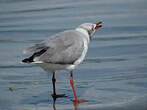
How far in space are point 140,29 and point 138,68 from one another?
3662mm

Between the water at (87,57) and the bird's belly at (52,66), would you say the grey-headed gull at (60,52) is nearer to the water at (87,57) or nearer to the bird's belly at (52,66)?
the bird's belly at (52,66)

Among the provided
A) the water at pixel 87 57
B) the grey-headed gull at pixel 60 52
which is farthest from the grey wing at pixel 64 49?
the water at pixel 87 57

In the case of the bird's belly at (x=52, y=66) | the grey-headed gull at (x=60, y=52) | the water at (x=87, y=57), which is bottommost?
the water at (x=87, y=57)

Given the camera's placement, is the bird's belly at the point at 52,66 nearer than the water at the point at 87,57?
No

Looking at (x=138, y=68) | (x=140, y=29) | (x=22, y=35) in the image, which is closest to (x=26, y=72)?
(x=138, y=68)

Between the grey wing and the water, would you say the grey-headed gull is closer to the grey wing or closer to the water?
the grey wing

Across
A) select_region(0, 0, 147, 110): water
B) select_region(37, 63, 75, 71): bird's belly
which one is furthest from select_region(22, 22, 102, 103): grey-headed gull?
select_region(0, 0, 147, 110): water

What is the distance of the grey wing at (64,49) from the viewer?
28.6 ft

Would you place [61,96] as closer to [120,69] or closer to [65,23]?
[120,69]

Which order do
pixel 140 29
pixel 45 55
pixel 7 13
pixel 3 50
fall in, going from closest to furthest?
pixel 45 55
pixel 3 50
pixel 140 29
pixel 7 13

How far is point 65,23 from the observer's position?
1478 cm

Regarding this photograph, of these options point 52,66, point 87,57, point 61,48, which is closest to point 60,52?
point 61,48

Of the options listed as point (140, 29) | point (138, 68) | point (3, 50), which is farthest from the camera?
point (140, 29)

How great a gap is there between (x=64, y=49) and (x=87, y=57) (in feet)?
8.94
